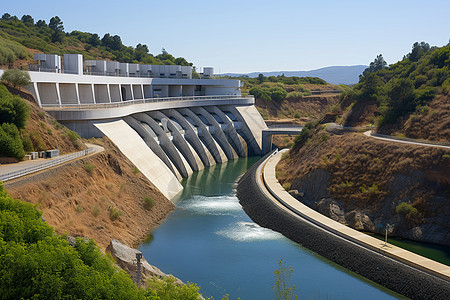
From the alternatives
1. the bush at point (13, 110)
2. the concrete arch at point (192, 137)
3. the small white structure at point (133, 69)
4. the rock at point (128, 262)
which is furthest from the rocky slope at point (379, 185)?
the small white structure at point (133, 69)

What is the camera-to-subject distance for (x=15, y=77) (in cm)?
3616

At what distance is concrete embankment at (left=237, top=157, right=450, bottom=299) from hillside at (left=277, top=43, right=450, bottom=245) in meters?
4.23

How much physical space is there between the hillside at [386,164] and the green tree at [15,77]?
954 inches

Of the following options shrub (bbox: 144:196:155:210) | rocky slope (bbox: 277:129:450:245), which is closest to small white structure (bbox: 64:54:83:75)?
shrub (bbox: 144:196:155:210)

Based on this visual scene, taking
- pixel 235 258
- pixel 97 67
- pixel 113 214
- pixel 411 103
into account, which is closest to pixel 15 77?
pixel 113 214

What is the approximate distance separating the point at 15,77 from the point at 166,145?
1909 centimetres

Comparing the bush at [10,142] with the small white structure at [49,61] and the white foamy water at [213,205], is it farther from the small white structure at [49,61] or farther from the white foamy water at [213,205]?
the small white structure at [49,61]

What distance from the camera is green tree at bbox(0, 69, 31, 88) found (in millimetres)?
A: 35719

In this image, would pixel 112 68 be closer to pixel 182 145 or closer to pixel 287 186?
pixel 182 145

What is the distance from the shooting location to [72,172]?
30875mm

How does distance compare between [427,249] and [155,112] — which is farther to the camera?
[155,112]

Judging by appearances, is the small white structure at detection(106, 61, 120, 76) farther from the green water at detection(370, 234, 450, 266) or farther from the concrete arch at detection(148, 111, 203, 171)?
the green water at detection(370, 234, 450, 266)

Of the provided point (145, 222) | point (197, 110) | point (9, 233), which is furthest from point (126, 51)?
point (9, 233)

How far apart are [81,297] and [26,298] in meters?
1.47
